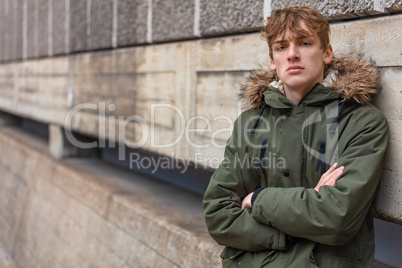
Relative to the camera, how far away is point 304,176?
6.33ft

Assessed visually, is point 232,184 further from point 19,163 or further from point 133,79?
point 19,163

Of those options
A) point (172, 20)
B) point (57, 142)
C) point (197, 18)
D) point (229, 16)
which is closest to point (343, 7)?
point (229, 16)

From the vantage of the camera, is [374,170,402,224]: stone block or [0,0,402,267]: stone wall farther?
[0,0,402,267]: stone wall

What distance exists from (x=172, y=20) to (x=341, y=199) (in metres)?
2.17

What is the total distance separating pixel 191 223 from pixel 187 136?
1.89ft

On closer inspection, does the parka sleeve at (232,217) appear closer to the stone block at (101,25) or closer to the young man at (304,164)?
the young man at (304,164)

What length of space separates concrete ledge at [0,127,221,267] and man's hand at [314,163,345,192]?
1091mm

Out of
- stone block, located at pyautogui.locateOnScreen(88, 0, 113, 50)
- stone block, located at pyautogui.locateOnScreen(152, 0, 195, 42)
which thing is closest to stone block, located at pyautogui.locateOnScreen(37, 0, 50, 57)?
stone block, located at pyautogui.locateOnScreen(88, 0, 113, 50)

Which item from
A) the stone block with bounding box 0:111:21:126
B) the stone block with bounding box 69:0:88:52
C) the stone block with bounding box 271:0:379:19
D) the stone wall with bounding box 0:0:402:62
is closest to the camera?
the stone block with bounding box 271:0:379:19

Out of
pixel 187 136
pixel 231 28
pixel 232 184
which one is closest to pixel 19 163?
pixel 187 136

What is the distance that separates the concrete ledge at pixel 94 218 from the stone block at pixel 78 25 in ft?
4.22

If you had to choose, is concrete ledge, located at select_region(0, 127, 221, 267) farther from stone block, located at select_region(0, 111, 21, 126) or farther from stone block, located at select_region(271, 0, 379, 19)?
stone block, located at select_region(0, 111, 21, 126)

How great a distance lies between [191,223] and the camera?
10.9 ft

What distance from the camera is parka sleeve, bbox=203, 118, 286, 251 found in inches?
73.4
